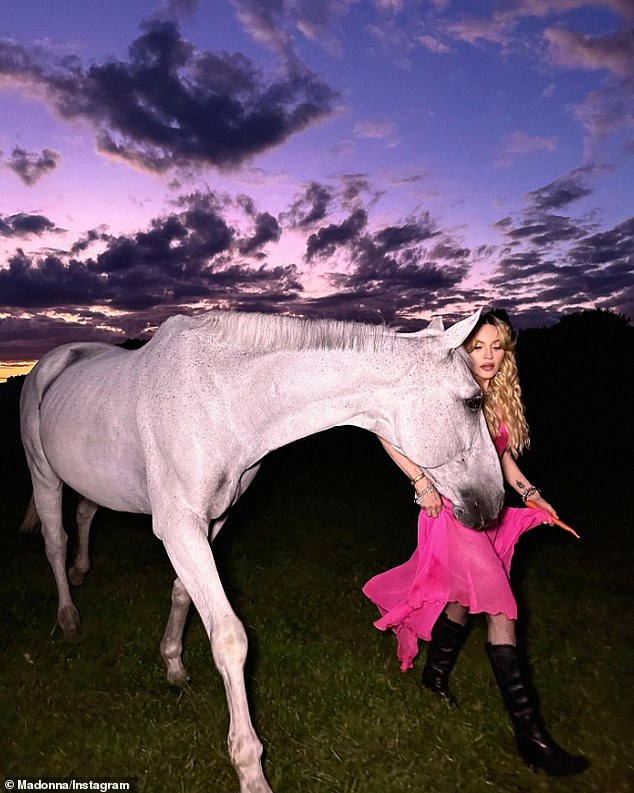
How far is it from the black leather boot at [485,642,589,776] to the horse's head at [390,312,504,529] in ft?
2.95

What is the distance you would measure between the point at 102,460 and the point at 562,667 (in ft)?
10.9

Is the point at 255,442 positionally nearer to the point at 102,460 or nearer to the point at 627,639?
the point at 102,460

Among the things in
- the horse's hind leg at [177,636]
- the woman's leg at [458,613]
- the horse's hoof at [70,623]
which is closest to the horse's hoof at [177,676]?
the horse's hind leg at [177,636]

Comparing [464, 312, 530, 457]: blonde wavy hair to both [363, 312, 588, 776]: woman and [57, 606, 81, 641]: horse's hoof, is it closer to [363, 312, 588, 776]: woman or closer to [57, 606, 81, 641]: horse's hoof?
[363, 312, 588, 776]: woman

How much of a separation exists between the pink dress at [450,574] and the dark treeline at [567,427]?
506cm

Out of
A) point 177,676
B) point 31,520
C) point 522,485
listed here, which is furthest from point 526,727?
point 31,520

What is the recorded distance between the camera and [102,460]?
3670mm

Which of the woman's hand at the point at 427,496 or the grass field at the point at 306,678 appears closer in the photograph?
the grass field at the point at 306,678

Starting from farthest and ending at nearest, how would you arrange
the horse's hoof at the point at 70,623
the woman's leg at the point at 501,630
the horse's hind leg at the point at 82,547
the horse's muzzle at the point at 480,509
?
the horse's hind leg at the point at 82,547
the horse's hoof at the point at 70,623
the woman's leg at the point at 501,630
the horse's muzzle at the point at 480,509

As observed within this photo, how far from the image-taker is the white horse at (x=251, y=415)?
2.82m

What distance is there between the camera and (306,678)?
4.04 m

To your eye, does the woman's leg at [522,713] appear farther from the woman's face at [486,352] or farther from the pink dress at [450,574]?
the woman's face at [486,352]

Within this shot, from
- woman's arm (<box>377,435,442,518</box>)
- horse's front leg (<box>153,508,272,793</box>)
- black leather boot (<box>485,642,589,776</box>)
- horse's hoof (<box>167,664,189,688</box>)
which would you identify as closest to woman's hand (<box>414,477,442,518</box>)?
woman's arm (<box>377,435,442,518</box>)

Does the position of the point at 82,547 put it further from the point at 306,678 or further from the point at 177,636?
the point at 306,678
